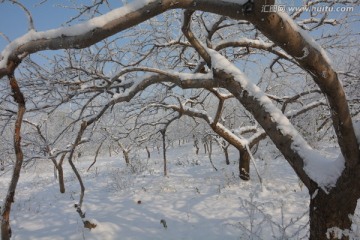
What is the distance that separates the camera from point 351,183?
2.79 meters

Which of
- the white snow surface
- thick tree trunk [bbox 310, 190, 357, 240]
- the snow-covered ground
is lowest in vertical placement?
the snow-covered ground

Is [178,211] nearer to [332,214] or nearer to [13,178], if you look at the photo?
[332,214]

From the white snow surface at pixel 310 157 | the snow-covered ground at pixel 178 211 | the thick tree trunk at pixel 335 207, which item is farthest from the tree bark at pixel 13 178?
the snow-covered ground at pixel 178 211

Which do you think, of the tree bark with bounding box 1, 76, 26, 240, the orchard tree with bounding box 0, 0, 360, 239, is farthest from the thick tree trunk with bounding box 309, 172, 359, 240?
the tree bark with bounding box 1, 76, 26, 240

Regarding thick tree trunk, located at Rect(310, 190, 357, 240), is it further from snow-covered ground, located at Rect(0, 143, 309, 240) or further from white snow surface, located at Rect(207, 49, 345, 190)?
snow-covered ground, located at Rect(0, 143, 309, 240)

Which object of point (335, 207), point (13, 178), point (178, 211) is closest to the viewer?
point (13, 178)

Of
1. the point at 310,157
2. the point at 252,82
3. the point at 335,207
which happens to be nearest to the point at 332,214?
the point at 335,207

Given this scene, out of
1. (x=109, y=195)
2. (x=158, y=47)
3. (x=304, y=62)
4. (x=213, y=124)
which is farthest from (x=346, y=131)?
(x=109, y=195)

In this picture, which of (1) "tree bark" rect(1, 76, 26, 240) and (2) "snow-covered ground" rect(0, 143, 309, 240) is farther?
(2) "snow-covered ground" rect(0, 143, 309, 240)

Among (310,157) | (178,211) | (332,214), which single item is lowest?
(178,211)

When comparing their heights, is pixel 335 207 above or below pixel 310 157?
below

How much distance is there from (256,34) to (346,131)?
398 centimetres

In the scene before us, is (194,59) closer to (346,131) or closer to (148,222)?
(148,222)

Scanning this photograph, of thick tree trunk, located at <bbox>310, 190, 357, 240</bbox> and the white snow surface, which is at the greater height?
the white snow surface
